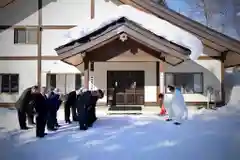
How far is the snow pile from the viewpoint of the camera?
3.43m

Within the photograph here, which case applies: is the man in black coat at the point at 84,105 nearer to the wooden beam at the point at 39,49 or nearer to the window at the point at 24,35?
the wooden beam at the point at 39,49

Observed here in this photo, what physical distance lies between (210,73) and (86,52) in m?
2.03

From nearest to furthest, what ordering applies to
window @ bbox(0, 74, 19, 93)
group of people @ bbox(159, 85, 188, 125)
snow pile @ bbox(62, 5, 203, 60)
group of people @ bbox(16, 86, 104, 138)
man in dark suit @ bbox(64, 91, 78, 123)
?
window @ bbox(0, 74, 19, 93), group of people @ bbox(16, 86, 104, 138), man in dark suit @ bbox(64, 91, 78, 123), group of people @ bbox(159, 85, 188, 125), snow pile @ bbox(62, 5, 203, 60)

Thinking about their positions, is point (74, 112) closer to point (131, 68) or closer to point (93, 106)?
point (93, 106)

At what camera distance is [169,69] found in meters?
4.11

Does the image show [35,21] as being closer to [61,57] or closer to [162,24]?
[61,57]

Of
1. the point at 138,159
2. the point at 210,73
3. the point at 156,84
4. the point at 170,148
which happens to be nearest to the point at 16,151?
the point at 138,159

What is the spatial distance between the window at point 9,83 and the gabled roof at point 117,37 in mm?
1826

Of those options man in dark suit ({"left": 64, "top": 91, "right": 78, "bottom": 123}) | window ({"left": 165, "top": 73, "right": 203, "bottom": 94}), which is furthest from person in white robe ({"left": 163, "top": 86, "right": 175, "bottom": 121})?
man in dark suit ({"left": 64, "top": 91, "right": 78, "bottom": 123})

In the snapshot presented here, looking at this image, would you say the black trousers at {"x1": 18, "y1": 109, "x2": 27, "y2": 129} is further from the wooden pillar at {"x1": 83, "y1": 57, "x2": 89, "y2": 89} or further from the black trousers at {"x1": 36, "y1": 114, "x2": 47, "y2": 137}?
the wooden pillar at {"x1": 83, "y1": 57, "x2": 89, "y2": 89}

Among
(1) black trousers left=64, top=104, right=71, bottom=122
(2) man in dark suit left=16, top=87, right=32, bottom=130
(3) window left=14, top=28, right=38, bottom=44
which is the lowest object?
(1) black trousers left=64, top=104, right=71, bottom=122

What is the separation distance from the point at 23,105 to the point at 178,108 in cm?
163

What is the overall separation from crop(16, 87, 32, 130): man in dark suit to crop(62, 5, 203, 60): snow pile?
1561 millimetres

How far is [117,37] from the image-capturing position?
369 cm
